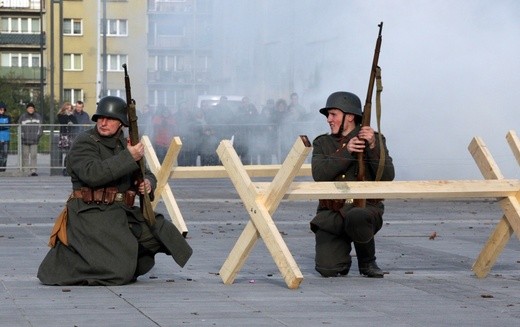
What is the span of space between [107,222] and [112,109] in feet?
3.12

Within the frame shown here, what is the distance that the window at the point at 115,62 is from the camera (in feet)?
101

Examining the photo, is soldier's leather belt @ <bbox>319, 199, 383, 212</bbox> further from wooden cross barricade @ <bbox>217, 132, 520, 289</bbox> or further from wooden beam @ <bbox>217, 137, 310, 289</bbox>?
wooden beam @ <bbox>217, 137, 310, 289</bbox>

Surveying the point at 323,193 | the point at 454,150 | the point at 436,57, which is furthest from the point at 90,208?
the point at 454,150

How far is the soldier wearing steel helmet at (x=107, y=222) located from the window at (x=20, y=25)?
45.9 m

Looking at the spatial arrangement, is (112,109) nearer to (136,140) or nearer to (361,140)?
(136,140)

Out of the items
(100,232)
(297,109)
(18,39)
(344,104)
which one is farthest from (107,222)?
(18,39)

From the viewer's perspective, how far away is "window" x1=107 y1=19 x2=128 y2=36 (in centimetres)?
2988

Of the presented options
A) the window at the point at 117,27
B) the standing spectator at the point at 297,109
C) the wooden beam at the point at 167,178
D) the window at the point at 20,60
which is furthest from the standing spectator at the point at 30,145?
the window at the point at 20,60

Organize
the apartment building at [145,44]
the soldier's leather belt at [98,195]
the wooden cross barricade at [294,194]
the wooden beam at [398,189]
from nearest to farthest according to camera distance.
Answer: the wooden cross barricade at [294,194] < the wooden beam at [398,189] < the soldier's leather belt at [98,195] < the apartment building at [145,44]

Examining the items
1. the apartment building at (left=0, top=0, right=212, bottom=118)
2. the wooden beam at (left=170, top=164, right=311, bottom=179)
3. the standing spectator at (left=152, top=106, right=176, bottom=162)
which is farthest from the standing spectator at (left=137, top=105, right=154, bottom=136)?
the wooden beam at (left=170, top=164, right=311, bottom=179)

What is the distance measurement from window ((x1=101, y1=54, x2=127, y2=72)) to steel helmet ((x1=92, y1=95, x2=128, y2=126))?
61.4 ft

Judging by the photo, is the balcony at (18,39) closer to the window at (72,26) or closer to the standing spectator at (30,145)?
the window at (72,26)

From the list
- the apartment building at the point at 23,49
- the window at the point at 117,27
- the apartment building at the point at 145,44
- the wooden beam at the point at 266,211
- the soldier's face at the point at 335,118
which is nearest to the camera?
the wooden beam at the point at 266,211

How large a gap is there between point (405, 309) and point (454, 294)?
41.6 inches
